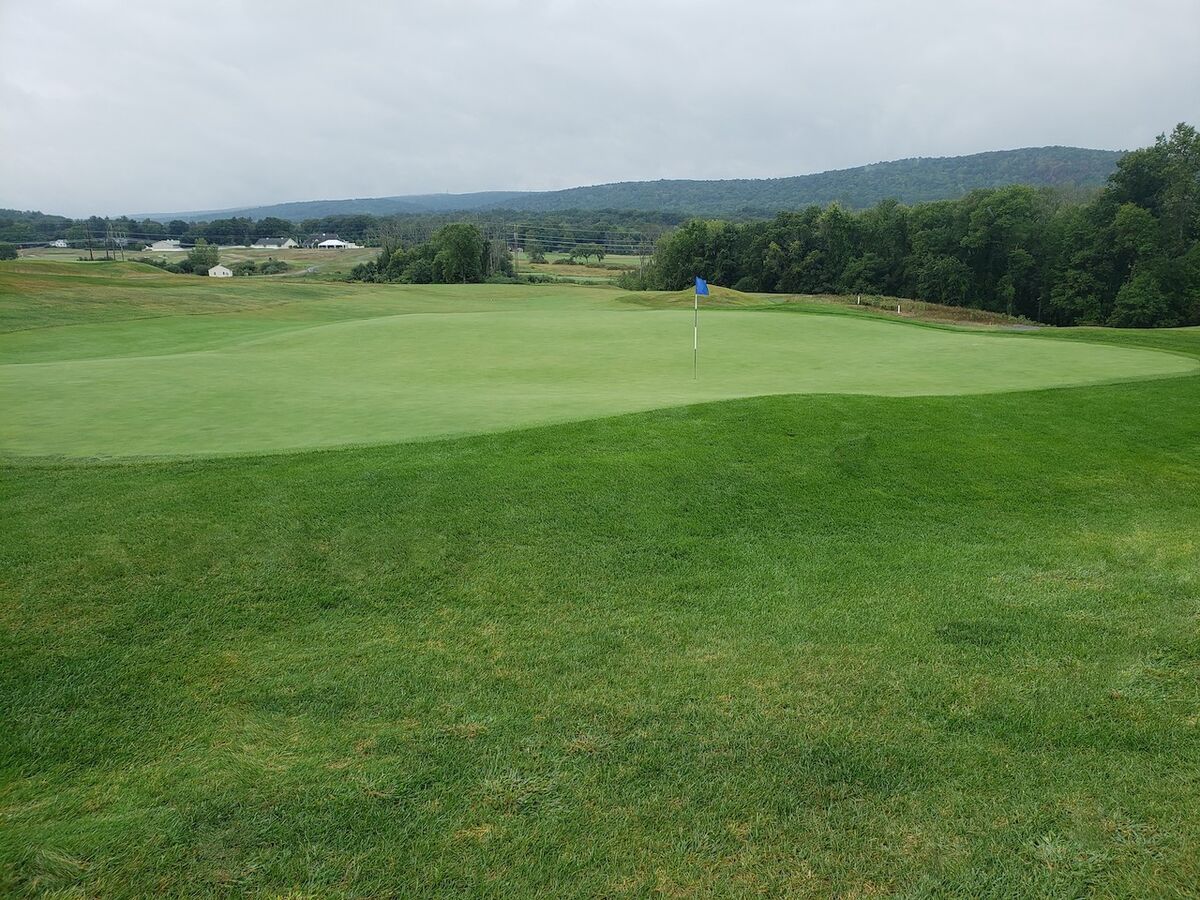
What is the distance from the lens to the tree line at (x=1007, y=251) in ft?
181

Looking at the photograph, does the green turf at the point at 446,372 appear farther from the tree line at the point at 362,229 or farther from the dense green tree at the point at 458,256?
the tree line at the point at 362,229

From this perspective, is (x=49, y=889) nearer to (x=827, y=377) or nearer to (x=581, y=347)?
(x=827, y=377)

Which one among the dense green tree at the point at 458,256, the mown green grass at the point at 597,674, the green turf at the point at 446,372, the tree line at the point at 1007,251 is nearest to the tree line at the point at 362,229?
the dense green tree at the point at 458,256

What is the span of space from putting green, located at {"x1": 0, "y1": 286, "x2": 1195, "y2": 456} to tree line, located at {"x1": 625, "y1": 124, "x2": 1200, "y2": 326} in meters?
41.2

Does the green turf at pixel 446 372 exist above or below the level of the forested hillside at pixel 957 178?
below

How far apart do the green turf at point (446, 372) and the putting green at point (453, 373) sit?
0.06 m

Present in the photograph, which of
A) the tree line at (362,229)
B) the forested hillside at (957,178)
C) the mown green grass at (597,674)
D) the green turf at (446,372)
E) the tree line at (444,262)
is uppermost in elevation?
the forested hillside at (957,178)

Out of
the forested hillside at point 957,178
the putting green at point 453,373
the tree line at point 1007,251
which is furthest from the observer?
the forested hillside at point 957,178

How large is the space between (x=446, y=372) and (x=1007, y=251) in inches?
2347

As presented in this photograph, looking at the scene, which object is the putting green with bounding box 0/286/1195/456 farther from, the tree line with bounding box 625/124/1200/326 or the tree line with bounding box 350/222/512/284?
the tree line with bounding box 350/222/512/284

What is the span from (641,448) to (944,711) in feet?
17.0

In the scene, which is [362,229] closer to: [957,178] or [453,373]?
[957,178]

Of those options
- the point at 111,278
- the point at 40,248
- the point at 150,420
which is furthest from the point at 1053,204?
the point at 40,248

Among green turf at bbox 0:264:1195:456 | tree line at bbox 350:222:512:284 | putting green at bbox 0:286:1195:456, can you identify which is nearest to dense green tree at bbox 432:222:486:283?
tree line at bbox 350:222:512:284
